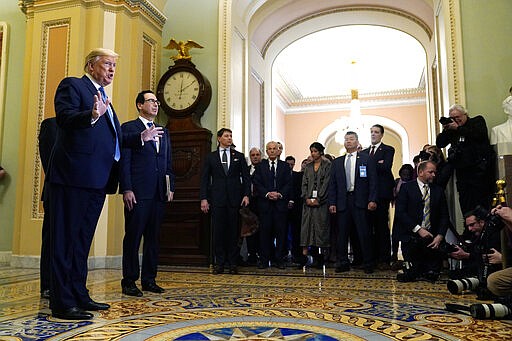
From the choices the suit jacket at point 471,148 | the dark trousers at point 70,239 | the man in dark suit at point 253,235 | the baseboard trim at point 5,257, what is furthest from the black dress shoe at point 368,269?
the baseboard trim at point 5,257

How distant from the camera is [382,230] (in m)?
4.86

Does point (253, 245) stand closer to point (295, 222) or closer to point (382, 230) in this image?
point (295, 222)

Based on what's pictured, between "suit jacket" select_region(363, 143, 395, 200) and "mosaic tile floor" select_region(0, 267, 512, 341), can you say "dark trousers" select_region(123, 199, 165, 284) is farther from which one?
"suit jacket" select_region(363, 143, 395, 200)

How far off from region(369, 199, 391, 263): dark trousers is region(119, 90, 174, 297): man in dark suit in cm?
251

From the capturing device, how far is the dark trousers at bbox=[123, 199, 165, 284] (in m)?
3.08

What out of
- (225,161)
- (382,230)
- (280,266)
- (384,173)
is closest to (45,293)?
(225,161)

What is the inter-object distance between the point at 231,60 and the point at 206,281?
10.2ft

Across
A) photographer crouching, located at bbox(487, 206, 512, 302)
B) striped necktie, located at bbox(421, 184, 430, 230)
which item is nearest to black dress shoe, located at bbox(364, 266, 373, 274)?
striped necktie, located at bbox(421, 184, 430, 230)

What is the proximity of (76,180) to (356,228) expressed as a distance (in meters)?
3.04

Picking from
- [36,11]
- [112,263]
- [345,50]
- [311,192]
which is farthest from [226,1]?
[345,50]

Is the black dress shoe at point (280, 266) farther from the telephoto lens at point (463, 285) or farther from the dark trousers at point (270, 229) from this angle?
the telephoto lens at point (463, 285)

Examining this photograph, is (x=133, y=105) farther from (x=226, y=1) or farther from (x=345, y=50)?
(x=345, y=50)

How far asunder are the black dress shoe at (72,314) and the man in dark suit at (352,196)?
278cm

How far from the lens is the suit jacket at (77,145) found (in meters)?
2.30
